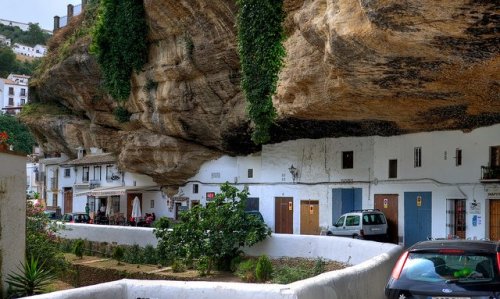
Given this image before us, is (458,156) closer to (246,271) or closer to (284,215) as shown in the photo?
(246,271)

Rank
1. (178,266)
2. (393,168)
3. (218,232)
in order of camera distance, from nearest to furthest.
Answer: (218,232) < (178,266) < (393,168)

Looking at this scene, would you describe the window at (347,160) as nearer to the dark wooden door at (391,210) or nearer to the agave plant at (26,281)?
the dark wooden door at (391,210)

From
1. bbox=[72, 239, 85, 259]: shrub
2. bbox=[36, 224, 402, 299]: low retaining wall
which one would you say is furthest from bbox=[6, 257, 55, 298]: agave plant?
bbox=[72, 239, 85, 259]: shrub

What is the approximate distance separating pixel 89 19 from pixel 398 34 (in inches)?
1238

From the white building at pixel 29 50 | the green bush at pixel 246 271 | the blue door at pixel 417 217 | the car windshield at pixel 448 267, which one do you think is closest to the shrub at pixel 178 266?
the green bush at pixel 246 271

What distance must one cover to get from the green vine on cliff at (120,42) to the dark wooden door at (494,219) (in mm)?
18344

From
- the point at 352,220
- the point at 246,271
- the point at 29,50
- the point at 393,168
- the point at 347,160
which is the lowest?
the point at 246,271

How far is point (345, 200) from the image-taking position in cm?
2861

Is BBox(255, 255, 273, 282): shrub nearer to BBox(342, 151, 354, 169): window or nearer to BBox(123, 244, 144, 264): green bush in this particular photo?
BBox(123, 244, 144, 264): green bush

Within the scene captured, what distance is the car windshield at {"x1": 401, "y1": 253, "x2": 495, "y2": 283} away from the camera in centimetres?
733

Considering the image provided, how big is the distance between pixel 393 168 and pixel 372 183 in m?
1.29

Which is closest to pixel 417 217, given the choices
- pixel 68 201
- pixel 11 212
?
pixel 11 212

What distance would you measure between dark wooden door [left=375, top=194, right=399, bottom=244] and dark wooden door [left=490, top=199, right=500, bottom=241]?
184 inches

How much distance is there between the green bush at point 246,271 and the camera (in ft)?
61.5
